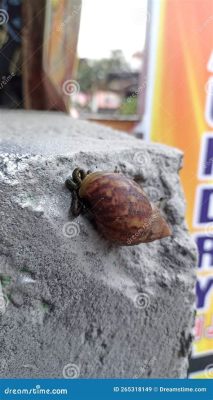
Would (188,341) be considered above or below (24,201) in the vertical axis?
below

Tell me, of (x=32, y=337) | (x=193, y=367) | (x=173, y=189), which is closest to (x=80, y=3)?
(x=173, y=189)

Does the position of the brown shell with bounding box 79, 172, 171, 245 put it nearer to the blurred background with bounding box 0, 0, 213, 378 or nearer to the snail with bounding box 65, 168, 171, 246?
the snail with bounding box 65, 168, 171, 246

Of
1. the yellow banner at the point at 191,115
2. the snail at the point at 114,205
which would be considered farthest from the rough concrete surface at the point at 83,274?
the yellow banner at the point at 191,115

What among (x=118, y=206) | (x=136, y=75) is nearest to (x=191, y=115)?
(x=136, y=75)

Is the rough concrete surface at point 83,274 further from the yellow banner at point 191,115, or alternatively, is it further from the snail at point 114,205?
the yellow banner at point 191,115

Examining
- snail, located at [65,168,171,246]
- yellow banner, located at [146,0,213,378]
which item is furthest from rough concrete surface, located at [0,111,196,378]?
yellow banner, located at [146,0,213,378]

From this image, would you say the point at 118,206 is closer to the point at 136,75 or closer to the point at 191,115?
the point at 191,115
